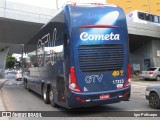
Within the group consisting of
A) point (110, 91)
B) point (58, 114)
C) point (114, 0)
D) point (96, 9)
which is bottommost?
point (58, 114)

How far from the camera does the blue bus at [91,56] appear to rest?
33.5 ft

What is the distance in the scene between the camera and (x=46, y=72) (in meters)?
13.6

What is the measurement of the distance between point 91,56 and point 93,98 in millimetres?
1348

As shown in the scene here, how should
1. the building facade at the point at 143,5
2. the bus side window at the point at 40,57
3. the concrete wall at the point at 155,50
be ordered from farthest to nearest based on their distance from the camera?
the building facade at the point at 143,5 < the concrete wall at the point at 155,50 < the bus side window at the point at 40,57

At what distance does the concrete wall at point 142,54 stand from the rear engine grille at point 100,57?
3384cm

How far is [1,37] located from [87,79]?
3276cm

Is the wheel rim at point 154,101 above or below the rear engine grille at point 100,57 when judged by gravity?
below

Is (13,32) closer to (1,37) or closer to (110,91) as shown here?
(1,37)

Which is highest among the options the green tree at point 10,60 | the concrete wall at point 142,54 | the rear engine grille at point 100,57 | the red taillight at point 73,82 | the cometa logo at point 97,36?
the green tree at point 10,60

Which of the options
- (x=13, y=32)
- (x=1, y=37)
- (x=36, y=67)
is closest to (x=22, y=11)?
→ (x=13, y=32)

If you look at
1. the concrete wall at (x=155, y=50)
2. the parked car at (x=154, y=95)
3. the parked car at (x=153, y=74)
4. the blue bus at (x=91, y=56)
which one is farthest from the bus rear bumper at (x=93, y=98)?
the concrete wall at (x=155, y=50)

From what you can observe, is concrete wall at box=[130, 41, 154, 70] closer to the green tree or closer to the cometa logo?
the cometa logo

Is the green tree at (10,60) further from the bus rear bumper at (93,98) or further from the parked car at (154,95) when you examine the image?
the bus rear bumper at (93,98)

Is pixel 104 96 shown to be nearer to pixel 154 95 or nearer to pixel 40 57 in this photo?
pixel 154 95
